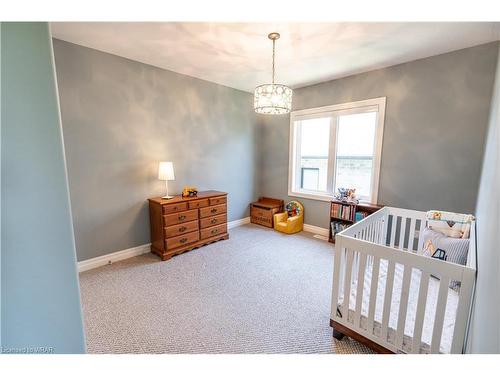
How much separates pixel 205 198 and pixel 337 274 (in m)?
2.08

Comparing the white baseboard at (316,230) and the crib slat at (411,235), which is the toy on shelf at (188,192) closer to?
the white baseboard at (316,230)

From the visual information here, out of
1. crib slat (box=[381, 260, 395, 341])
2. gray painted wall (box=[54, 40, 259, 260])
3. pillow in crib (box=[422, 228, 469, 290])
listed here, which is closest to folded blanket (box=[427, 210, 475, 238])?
pillow in crib (box=[422, 228, 469, 290])

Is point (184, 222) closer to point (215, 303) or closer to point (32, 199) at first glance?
point (215, 303)

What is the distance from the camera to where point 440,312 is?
1.16 meters

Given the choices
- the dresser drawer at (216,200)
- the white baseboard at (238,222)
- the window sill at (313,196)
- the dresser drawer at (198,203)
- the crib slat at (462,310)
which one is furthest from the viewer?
the white baseboard at (238,222)

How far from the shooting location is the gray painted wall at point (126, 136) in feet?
7.78

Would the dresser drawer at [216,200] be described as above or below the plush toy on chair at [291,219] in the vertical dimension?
above

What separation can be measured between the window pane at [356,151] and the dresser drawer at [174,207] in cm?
242

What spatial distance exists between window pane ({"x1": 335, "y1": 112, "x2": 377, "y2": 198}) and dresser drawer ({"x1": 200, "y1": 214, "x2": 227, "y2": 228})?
1.92m


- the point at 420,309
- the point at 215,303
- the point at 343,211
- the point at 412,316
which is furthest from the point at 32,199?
the point at 343,211

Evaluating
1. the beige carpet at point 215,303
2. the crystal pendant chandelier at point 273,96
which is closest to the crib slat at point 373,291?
the beige carpet at point 215,303

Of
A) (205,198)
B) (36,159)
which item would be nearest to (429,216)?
(205,198)
